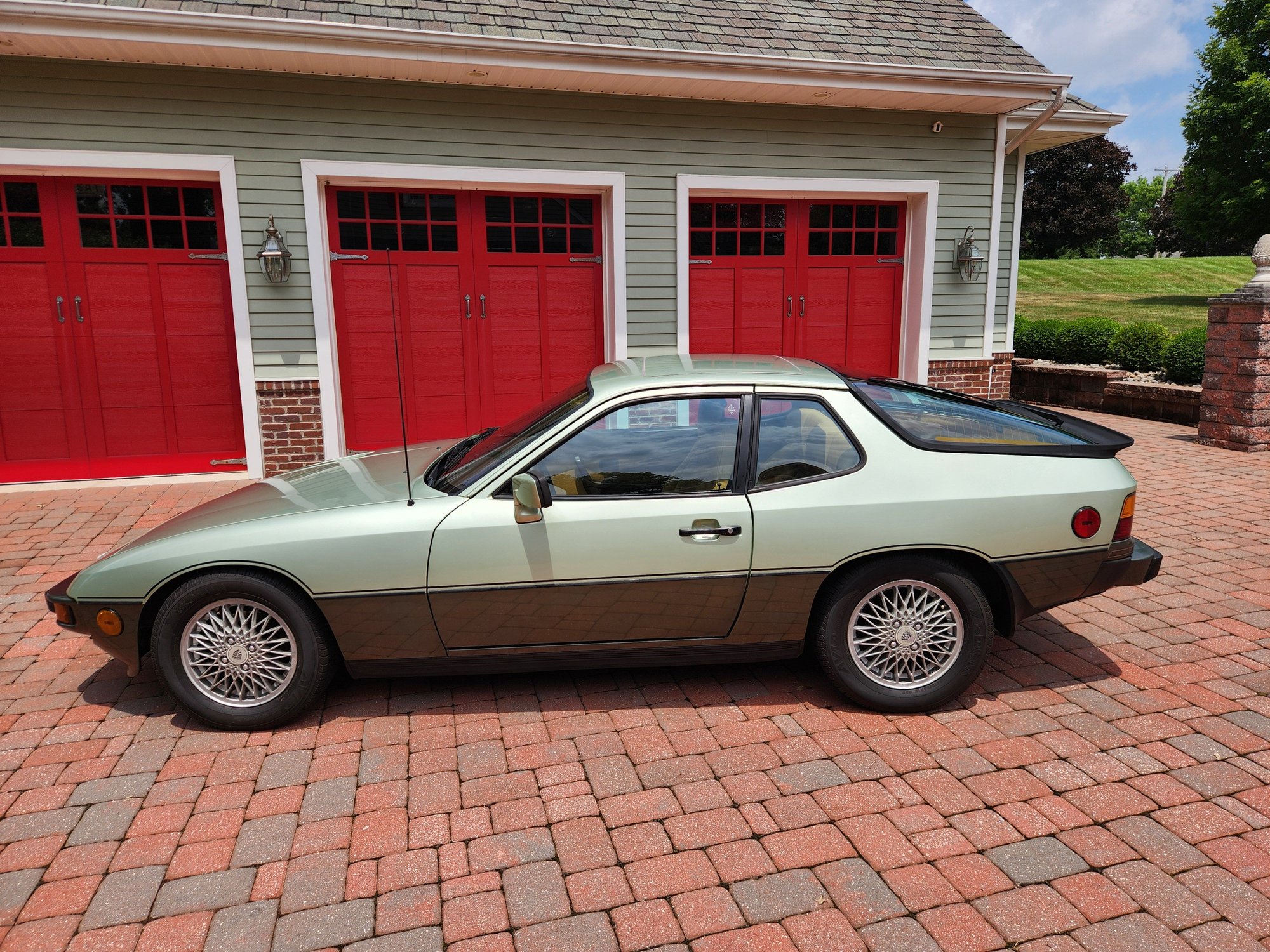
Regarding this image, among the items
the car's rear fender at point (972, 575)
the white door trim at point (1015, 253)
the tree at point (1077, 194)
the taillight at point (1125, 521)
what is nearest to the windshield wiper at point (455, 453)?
the car's rear fender at point (972, 575)

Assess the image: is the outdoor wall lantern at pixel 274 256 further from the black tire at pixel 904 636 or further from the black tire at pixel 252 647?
the black tire at pixel 904 636

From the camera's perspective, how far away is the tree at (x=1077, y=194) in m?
42.1

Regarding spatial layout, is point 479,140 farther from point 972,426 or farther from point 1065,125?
point 1065,125

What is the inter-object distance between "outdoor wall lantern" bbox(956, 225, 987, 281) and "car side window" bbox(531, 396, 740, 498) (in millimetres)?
6839

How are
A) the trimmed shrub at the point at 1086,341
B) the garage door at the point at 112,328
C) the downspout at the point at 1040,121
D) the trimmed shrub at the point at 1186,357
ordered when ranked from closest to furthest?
the garage door at the point at 112,328 → the downspout at the point at 1040,121 → the trimmed shrub at the point at 1186,357 → the trimmed shrub at the point at 1086,341

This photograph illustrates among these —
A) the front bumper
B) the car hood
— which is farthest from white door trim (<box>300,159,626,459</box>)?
the front bumper

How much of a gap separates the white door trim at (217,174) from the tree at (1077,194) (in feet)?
139

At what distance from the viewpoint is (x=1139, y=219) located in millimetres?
80312

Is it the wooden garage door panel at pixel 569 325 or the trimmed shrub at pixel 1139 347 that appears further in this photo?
the trimmed shrub at pixel 1139 347

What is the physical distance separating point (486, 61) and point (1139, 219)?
9013 cm

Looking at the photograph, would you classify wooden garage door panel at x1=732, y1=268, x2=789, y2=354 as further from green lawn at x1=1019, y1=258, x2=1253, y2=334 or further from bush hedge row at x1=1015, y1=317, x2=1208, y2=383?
green lawn at x1=1019, y1=258, x2=1253, y2=334

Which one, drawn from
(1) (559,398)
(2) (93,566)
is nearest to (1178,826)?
(1) (559,398)

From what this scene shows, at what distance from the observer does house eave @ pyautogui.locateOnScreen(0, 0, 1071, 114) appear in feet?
21.7

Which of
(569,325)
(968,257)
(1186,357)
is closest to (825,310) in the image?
(968,257)
